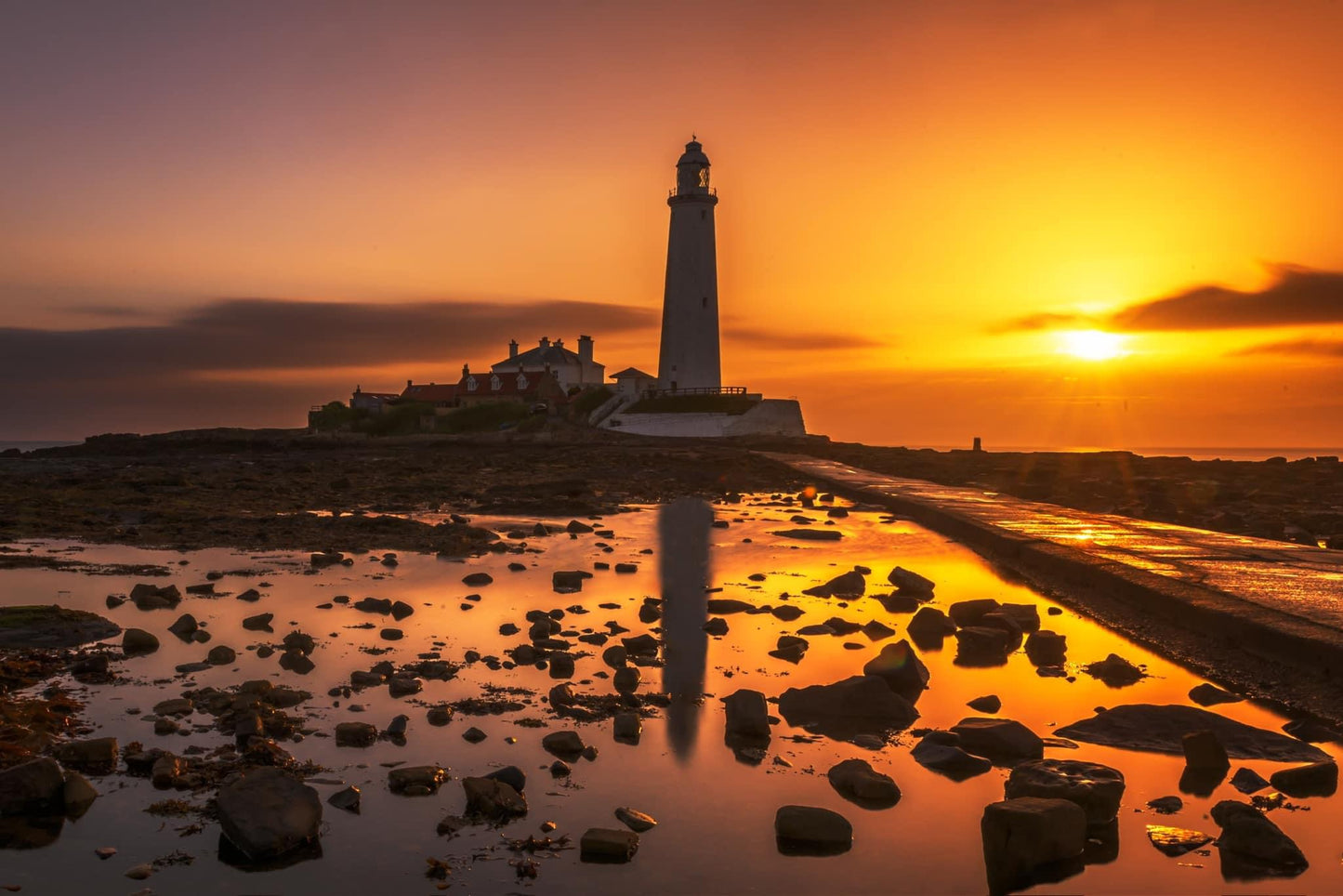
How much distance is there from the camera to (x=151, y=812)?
14.4 feet

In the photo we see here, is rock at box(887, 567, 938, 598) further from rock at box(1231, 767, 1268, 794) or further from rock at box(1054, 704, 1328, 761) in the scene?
rock at box(1231, 767, 1268, 794)

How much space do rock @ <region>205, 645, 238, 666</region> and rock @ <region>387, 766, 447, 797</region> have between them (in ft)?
9.72

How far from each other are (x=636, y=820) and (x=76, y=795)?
252 cm

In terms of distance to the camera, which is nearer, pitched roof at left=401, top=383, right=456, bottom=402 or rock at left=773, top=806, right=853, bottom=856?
rock at left=773, top=806, right=853, bottom=856

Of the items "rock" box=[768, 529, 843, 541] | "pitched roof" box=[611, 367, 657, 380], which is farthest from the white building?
"rock" box=[768, 529, 843, 541]

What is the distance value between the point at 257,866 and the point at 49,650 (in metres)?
4.71

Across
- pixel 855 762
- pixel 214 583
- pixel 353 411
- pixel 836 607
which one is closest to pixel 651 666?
pixel 855 762

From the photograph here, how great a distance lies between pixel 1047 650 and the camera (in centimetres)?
810

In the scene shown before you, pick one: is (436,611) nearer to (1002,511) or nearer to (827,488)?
(1002,511)

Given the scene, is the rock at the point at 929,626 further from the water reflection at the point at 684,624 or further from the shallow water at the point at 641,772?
the water reflection at the point at 684,624

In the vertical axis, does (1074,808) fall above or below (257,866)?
above

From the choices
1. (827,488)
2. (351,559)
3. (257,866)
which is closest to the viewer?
(257,866)

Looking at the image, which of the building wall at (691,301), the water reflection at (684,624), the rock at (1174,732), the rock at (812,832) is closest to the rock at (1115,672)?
the rock at (1174,732)

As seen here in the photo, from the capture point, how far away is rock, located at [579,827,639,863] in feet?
13.2
